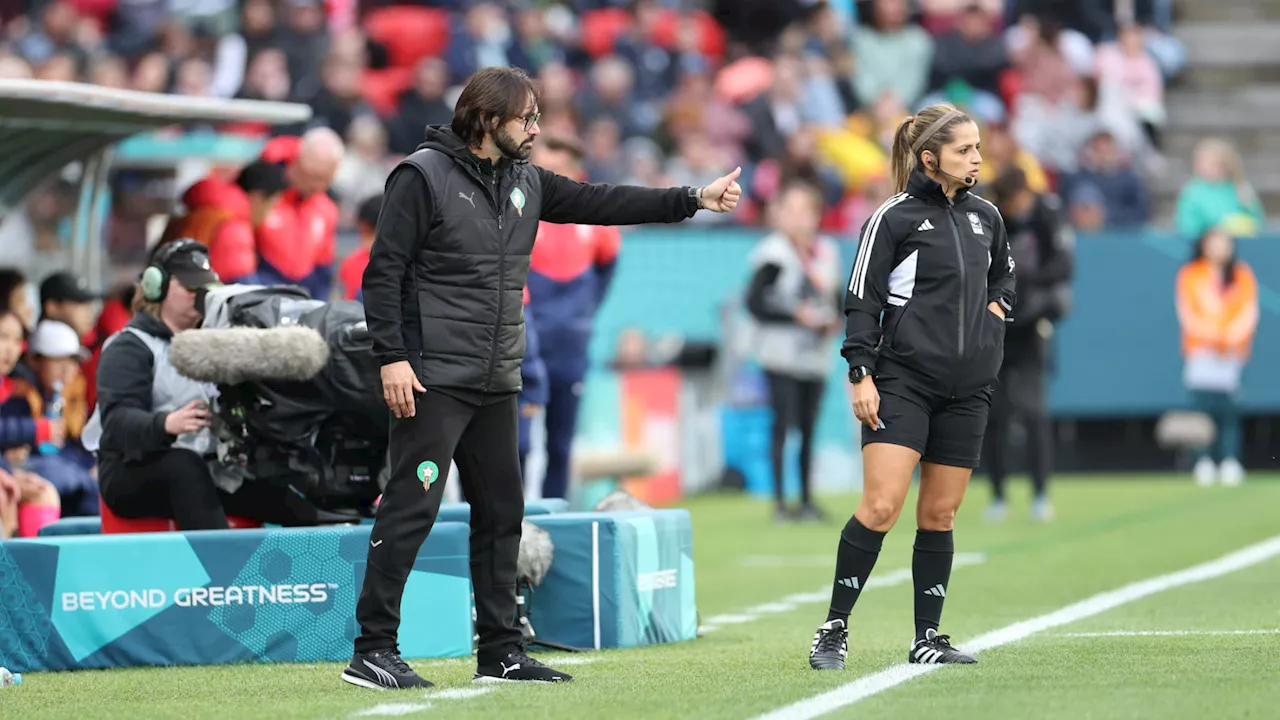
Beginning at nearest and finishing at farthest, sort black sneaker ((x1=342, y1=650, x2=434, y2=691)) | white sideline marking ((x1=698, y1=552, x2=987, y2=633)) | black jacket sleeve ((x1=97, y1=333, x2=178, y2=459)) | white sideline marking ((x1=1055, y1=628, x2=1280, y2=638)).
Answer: black sneaker ((x1=342, y1=650, x2=434, y2=691))
white sideline marking ((x1=1055, y1=628, x2=1280, y2=638))
black jacket sleeve ((x1=97, y1=333, x2=178, y2=459))
white sideline marking ((x1=698, y1=552, x2=987, y2=633))

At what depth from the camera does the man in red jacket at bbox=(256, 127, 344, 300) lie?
40.4ft

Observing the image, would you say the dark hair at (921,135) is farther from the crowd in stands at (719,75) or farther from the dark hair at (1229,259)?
the dark hair at (1229,259)

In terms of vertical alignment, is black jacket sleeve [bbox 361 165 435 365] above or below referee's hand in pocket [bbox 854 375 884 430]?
above

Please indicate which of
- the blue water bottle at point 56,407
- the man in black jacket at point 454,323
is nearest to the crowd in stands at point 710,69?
the blue water bottle at point 56,407

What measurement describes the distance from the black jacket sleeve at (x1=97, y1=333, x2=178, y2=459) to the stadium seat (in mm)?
355

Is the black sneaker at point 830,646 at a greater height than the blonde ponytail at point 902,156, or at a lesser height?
lesser

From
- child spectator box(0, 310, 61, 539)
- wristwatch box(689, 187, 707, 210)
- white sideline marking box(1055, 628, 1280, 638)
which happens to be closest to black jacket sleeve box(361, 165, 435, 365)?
wristwatch box(689, 187, 707, 210)

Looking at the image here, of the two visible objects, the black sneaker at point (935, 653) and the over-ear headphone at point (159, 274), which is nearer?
the black sneaker at point (935, 653)

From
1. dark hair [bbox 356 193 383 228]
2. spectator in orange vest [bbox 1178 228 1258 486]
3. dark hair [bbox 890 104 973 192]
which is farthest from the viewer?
spectator in orange vest [bbox 1178 228 1258 486]

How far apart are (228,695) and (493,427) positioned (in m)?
1.21

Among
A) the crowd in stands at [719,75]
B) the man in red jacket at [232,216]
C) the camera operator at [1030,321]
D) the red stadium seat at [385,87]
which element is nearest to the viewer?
the man in red jacket at [232,216]

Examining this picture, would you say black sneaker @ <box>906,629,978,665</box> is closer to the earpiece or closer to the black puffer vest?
the earpiece

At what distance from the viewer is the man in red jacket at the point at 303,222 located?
12.3 m

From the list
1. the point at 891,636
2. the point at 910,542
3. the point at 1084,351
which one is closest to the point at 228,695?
the point at 891,636
